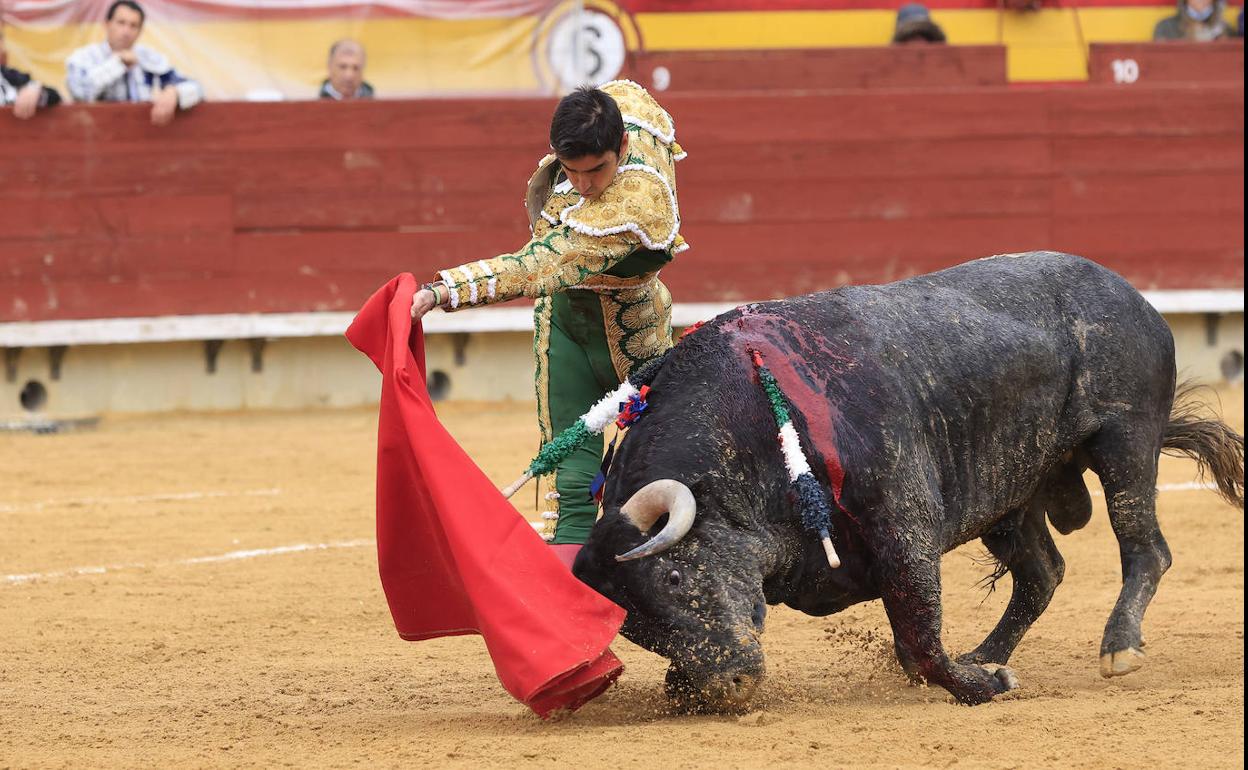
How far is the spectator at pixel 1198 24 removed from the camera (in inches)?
427

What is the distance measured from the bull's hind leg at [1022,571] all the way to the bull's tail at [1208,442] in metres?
0.40

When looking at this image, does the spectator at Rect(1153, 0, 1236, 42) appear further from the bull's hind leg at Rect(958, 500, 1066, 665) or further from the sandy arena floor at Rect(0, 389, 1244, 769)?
the bull's hind leg at Rect(958, 500, 1066, 665)

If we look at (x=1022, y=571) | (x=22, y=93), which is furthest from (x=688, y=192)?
(x=1022, y=571)

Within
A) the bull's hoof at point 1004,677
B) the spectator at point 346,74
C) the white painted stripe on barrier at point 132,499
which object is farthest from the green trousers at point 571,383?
the spectator at point 346,74

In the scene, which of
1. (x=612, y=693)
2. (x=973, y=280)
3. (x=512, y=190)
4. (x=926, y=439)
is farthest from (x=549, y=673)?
(x=512, y=190)

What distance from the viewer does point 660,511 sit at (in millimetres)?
3227

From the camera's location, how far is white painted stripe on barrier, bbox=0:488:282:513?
6176 millimetres

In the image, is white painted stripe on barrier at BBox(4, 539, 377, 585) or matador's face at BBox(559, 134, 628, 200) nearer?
matador's face at BBox(559, 134, 628, 200)

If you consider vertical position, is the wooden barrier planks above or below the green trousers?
above

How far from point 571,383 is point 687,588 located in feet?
2.62

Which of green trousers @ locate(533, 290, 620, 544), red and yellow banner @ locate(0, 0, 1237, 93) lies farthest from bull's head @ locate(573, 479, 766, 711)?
red and yellow banner @ locate(0, 0, 1237, 93)

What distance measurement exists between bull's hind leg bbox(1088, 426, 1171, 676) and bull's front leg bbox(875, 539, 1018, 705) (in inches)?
18.0

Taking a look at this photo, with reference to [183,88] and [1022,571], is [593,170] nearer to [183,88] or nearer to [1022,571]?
[1022,571]

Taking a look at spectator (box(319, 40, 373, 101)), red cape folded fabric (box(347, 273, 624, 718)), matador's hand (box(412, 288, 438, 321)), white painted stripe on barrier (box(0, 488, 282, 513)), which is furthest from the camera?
spectator (box(319, 40, 373, 101))
